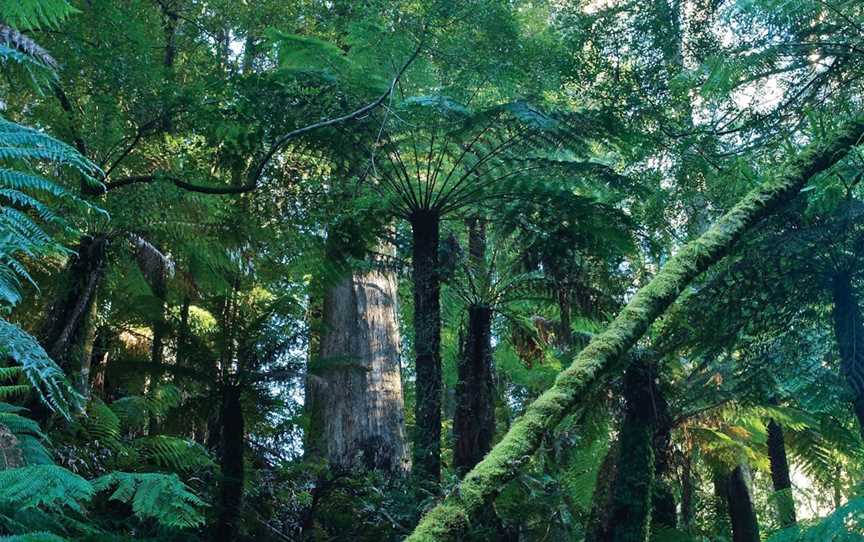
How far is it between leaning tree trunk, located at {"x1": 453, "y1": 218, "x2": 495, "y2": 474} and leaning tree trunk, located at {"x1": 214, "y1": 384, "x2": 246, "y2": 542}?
1603 millimetres

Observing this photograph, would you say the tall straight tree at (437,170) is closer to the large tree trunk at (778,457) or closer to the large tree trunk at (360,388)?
the large tree trunk at (360,388)

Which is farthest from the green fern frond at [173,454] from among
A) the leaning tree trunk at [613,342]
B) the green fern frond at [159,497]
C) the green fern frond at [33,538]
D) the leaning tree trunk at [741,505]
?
the leaning tree trunk at [741,505]

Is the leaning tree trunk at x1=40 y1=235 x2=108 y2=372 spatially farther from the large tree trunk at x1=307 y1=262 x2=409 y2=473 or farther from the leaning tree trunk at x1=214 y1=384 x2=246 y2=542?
the large tree trunk at x1=307 y1=262 x2=409 y2=473

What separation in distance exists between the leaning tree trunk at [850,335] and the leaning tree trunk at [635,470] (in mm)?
1557

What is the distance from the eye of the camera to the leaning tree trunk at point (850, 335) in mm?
5582

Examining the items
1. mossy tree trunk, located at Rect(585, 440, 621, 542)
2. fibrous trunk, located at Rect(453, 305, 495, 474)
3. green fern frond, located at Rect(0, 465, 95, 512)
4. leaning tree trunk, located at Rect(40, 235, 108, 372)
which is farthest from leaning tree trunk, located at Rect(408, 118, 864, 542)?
leaning tree trunk, located at Rect(40, 235, 108, 372)

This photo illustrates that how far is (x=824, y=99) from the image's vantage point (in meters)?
6.47

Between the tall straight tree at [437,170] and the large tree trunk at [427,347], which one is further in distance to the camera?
the tall straight tree at [437,170]

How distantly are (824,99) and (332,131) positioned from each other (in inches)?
162

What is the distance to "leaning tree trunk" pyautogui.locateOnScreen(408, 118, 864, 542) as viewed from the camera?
3.38 m

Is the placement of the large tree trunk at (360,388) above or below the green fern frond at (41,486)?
above

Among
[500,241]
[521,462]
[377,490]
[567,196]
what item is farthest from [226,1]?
[521,462]

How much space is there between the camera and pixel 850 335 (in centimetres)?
565

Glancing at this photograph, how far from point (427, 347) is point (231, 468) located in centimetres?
167
